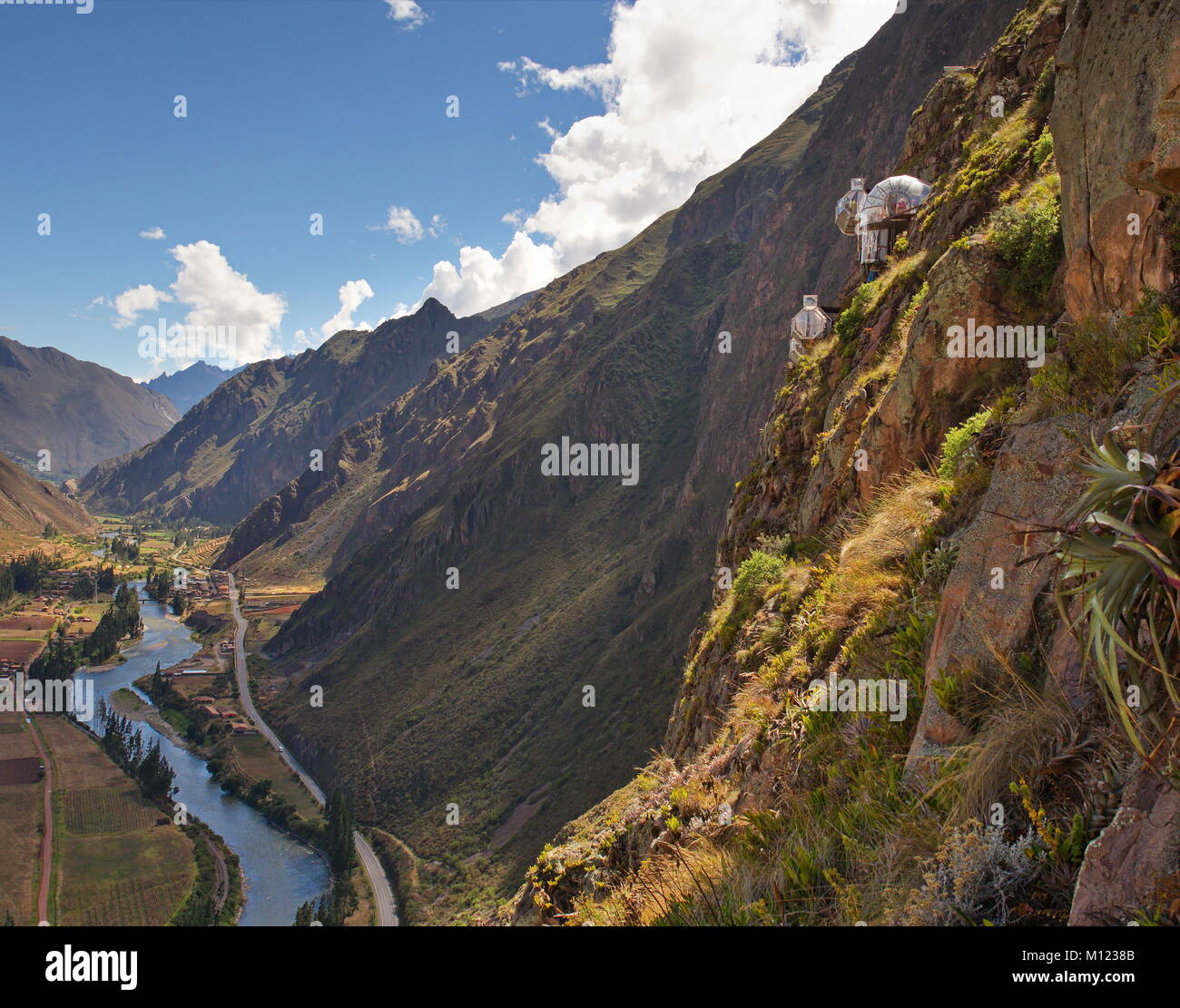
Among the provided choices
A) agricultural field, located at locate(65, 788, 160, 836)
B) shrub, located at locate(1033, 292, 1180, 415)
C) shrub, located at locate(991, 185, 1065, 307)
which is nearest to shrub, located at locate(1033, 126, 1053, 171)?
shrub, located at locate(991, 185, 1065, 307)

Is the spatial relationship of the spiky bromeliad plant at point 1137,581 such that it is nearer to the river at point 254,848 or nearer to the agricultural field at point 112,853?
the river at point 254,848

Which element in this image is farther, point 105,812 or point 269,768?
point 269,768

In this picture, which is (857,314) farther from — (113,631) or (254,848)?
(113,631)

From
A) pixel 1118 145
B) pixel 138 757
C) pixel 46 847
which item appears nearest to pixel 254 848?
pixel 46 847

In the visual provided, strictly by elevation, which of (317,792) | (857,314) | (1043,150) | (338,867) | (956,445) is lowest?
(338,867)

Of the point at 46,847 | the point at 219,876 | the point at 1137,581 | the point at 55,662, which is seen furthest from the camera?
the point at 55,662

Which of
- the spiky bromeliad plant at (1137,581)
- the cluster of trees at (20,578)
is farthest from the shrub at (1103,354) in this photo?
the cluster of trees at (20,578)

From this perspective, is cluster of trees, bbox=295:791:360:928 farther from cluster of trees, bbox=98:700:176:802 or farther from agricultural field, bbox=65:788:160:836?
cluster of trees, bbox=98:700:176:802
